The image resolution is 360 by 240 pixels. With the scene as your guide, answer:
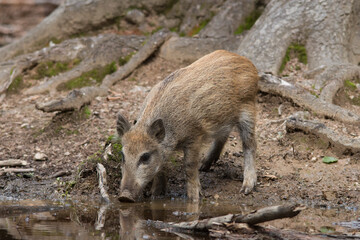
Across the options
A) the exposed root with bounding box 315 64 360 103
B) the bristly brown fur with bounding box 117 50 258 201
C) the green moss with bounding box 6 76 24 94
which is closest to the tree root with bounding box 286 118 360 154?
the bristly brown fur with bounding box 117 50 258 201

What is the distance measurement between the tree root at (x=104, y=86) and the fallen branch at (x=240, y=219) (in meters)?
4.22

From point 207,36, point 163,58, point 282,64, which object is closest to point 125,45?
point 163,58

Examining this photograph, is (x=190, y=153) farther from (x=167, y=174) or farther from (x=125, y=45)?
(x=125, y=45)

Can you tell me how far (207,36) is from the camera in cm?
1190

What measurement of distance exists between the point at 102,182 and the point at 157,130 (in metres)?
1.09

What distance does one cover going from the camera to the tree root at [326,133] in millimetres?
7648

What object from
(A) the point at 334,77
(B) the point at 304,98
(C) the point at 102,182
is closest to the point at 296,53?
(A) the point at 334,77

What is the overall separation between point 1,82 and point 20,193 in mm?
4958

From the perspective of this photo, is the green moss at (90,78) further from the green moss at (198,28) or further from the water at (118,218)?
the water at (118,218)

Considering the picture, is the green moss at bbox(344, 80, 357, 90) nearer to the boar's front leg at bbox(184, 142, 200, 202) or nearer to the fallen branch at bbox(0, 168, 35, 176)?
the boar's front leg at bbox(184, 142, 200, 202)

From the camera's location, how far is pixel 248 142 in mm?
7590

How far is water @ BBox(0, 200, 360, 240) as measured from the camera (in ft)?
16.4

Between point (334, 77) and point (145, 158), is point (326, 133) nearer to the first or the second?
point (334, 77)

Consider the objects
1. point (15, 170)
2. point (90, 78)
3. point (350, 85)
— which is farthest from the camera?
point (90, 78)
